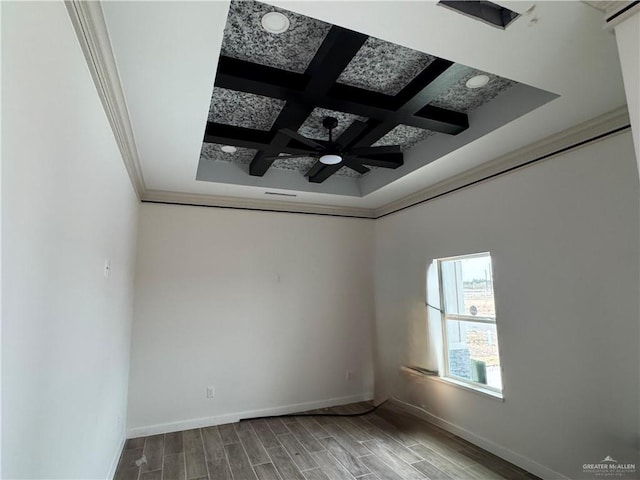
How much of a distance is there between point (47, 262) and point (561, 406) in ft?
10.7

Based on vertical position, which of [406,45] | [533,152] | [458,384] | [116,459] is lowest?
[116,459]

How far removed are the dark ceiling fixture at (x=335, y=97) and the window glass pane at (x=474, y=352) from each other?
1.90 meters

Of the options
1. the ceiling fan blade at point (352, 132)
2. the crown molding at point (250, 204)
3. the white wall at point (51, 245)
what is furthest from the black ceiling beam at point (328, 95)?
the crown molding at point (250, 204)

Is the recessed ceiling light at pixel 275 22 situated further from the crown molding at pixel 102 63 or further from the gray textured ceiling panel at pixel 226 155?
the gray textured ceiling panel at pixel 226 155

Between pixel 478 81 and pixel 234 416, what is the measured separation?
403cm

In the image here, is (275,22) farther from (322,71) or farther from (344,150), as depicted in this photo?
(344,150)

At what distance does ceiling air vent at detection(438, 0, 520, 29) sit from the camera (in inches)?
58.9

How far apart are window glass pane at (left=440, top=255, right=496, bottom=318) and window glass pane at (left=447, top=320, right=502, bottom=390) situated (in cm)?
14

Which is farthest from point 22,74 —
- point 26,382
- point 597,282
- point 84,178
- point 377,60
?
point 597,282

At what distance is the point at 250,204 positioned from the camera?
436cm

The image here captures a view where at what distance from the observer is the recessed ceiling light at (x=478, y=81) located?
2346 millimetres

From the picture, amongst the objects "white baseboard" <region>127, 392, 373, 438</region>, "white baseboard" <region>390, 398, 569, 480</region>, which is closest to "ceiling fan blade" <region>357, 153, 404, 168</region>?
"white baseboard" <region>390, 398, 569, 480</region>

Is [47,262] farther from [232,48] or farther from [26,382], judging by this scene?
[232,48]

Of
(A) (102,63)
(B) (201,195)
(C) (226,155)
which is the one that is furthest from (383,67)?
(B) (201,195)
